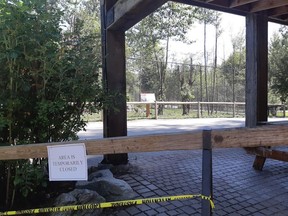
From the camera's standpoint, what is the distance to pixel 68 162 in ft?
5.87

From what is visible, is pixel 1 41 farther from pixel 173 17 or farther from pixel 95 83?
pixel 173 17

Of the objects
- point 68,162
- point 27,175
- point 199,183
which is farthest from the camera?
point 199,183

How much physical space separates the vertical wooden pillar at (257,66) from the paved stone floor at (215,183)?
3.04ft

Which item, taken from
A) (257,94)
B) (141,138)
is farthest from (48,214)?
(257,94)

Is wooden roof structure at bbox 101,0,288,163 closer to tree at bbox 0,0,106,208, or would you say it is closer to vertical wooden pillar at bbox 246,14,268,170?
vertical wooden pillar at bbox 246,14,268,170

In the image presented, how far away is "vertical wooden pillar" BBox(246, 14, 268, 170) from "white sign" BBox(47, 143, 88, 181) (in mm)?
4154

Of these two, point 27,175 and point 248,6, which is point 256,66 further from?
point 27,175

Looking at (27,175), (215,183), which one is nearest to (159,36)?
(215,183)

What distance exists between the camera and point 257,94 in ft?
17.1

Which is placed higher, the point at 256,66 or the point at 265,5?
the point at 265,5

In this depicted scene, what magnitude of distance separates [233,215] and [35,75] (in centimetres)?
232

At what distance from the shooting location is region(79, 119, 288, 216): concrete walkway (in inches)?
110

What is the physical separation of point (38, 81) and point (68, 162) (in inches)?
52.2

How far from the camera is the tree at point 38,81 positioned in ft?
8.15
